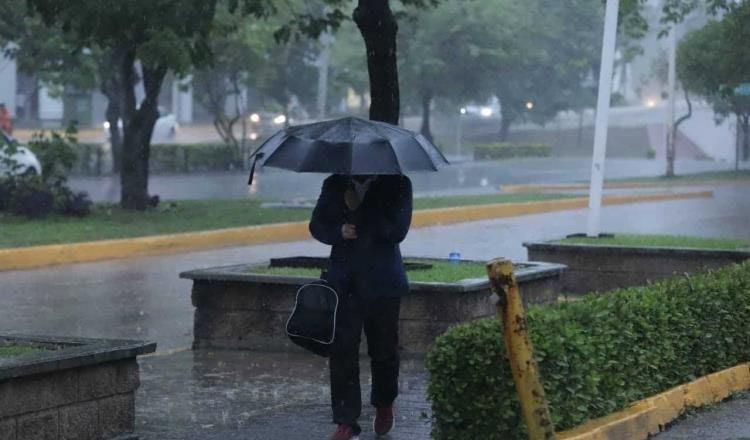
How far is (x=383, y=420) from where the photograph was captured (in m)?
7.56

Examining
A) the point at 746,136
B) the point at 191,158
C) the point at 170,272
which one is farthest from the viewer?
the point at 746,136

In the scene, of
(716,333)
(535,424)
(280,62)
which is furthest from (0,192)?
(280,62)

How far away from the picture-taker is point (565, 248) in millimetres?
14344

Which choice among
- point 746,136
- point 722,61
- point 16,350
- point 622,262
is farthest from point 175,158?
point 16,350

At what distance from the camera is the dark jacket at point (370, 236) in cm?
728

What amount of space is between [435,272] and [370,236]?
12.6 feet

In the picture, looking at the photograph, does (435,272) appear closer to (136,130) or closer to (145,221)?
(145,221)

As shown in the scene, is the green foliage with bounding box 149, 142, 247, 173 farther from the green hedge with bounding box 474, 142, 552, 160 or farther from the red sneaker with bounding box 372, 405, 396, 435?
the red sneaker with bounding box 372, 405, 396, 435

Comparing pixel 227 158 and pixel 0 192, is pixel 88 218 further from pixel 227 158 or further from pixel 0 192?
pixel 227 158

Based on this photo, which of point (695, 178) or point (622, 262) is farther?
point (695, 178)

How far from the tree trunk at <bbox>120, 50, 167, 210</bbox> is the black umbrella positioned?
14201 millimetres

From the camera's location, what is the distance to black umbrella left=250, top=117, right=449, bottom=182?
7211mm

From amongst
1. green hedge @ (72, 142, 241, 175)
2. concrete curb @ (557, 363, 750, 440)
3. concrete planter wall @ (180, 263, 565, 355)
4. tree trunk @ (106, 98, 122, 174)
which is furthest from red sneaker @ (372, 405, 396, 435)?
green hedge @ (72, 142, 241, 175)

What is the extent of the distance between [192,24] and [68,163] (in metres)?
7.32
